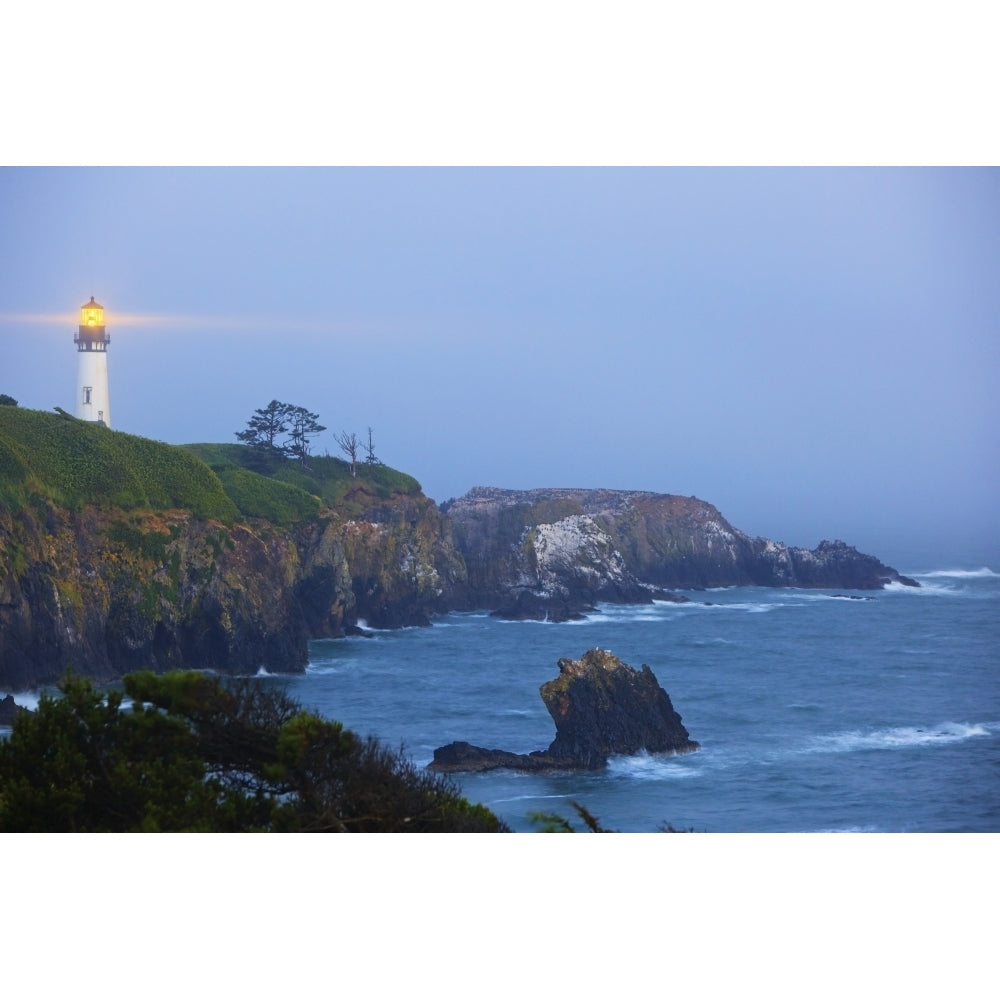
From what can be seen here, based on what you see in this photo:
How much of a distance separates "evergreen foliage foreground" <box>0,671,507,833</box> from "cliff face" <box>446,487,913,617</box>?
387 inches

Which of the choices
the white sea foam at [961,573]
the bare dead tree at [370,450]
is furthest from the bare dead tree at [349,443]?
the white sea foam at [961,573]

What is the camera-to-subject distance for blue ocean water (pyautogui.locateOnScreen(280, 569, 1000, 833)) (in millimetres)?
10031

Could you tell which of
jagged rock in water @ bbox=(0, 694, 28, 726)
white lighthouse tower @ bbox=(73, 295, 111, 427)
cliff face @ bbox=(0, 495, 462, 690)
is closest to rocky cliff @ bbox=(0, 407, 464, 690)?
cliff face @ bbox=(0, 495, 462, 690)

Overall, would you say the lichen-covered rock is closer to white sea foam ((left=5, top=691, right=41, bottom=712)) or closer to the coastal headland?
the coastal headland

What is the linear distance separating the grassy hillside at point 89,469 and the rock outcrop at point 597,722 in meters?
5.95

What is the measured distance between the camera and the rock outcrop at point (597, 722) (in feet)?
36.6

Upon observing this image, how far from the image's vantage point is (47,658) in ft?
41.9

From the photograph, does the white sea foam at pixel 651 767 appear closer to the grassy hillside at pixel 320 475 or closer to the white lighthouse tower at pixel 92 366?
the white lighthouse tower at pixel 92 366

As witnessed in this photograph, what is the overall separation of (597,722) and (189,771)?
552 centimetres

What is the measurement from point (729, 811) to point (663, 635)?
5.19 meters

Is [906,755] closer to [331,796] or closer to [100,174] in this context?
[331,796]

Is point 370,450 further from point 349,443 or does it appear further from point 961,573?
point 961,573
